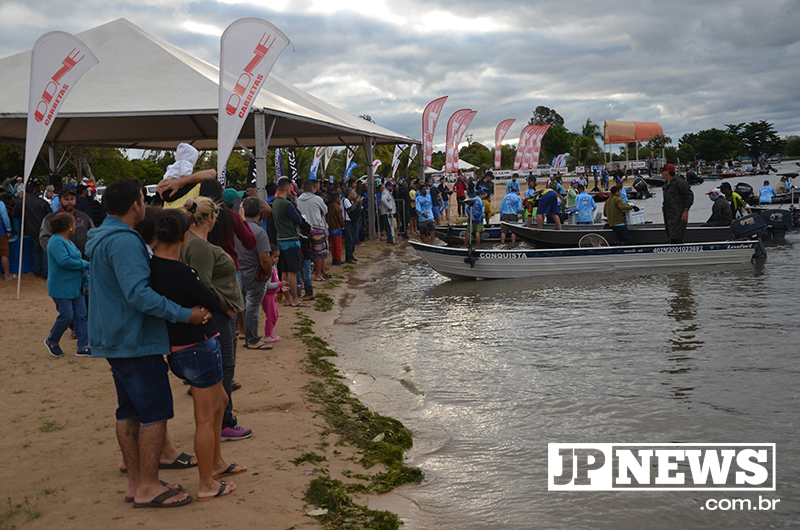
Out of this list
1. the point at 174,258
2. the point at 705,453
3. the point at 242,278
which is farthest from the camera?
the point at 242,278

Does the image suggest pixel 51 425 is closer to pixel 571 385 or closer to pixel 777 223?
pixel 571 385

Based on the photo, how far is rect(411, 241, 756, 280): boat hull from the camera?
13.5m

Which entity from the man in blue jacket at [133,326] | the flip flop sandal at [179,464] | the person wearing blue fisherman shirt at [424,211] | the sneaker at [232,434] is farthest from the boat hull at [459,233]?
the man in blue jacket at [133,326]

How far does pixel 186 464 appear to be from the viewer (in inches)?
168

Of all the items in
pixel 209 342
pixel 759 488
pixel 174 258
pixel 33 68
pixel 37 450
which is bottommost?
pixel 759 488

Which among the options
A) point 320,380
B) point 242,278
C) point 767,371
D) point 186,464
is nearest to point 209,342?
point 186,464

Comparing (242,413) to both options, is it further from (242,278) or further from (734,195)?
(734,195)

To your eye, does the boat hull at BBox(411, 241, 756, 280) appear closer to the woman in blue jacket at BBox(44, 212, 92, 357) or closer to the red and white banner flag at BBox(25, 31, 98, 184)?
the red and white banner flag at BBox(25, 31, 98, 184)

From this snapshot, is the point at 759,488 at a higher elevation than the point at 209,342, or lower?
lower

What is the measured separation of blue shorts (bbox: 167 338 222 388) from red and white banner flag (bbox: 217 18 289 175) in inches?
241

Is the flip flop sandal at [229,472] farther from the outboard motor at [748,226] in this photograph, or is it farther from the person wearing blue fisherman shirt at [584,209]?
the person wearing blue fisherman shirt at [584,209]

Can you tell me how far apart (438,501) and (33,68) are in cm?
940

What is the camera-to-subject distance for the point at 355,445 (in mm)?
4984

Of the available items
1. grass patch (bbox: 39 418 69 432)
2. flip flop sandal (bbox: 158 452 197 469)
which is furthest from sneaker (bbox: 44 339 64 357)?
flip flop sandal (bbox: 158 452 197 469)
